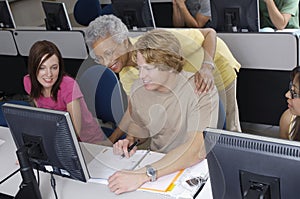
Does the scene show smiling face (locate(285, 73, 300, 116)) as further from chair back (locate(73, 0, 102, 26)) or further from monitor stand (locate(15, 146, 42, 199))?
chair back (locate(73, 0, 102, 26))

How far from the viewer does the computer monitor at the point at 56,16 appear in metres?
3.19

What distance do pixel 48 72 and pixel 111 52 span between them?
0.38 metres

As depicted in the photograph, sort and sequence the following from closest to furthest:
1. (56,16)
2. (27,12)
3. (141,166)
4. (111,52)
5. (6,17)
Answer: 1. (141,166)
2. (111,52)
3. (56,16)
4. (6,17)
5. (27,12)

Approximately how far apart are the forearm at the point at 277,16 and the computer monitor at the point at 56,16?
5.08 ft

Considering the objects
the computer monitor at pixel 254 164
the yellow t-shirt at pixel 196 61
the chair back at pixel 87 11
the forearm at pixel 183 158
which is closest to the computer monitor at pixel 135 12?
the yellow t-shirt at pixel 196 61

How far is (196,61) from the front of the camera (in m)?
2.03

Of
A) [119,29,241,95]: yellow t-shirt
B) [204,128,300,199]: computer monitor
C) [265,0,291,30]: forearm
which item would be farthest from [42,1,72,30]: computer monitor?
[204,128,300,199]: computer monitor

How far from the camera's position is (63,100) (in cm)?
211

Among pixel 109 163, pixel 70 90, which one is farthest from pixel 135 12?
pixel 109 163

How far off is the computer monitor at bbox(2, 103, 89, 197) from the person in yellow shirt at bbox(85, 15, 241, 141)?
57cm

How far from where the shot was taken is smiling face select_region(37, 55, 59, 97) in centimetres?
204

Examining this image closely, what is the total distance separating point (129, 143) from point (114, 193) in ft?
1.12

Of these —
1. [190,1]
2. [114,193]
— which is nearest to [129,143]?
[114,193]

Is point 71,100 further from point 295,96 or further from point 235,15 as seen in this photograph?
point 235,15
